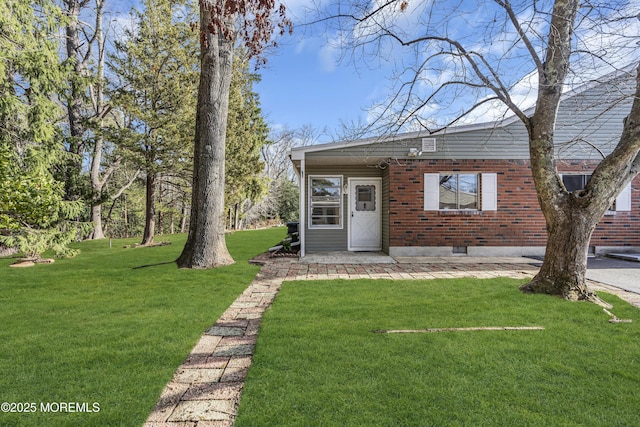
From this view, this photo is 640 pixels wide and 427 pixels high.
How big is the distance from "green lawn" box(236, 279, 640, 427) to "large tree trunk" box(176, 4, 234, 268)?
3.21 m

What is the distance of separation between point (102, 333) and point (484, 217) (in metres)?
8.51

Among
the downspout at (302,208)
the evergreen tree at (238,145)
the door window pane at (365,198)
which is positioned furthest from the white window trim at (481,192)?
the evergreen tree at (238,145)

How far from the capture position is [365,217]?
9727mm

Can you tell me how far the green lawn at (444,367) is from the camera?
1921 mm

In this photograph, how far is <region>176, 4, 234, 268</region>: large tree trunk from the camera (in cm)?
673

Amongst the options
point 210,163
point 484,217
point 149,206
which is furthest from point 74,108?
point 484,217

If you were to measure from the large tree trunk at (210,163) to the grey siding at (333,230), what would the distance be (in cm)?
303

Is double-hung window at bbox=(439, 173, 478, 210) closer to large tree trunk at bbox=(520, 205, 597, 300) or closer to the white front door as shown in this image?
the white front door

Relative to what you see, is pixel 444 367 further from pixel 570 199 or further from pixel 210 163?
pixel 210 163

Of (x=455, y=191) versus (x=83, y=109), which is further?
(x=83, y=109)

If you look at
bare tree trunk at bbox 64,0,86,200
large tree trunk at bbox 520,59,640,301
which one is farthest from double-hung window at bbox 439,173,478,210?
bare tree trunk at bbox 64,0,86,200

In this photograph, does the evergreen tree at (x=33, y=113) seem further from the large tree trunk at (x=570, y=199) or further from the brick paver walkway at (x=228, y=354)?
the large tree trunk at (x=570, y=199)

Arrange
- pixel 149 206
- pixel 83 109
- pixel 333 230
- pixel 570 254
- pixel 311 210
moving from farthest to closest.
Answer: pixel 83 109
pixel 149 206
pixel 333 230
pixel 311 210
pixel 570 254

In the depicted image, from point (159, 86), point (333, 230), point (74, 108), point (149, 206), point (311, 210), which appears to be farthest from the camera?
point (74, 108)
